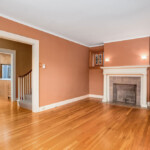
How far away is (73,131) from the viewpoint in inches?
102

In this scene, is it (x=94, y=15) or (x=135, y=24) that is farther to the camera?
(x=135, y=24)

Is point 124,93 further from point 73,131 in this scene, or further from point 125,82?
point 73,131

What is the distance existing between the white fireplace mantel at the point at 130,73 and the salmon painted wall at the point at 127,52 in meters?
0.30

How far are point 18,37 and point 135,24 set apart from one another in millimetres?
3434

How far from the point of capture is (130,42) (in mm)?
4918

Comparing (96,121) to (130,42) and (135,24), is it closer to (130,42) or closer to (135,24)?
(135,24)

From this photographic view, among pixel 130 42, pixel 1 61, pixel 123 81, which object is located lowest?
pixel 123 81

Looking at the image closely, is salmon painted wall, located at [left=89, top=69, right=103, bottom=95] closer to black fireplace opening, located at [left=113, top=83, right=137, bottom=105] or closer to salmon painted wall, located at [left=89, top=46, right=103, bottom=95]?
salmon painted wall, located at [left=89, top=46, right=103, bottom=95]

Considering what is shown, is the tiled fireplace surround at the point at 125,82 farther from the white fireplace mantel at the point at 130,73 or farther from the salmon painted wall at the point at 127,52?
the salmon painted wall at the point at 127,52

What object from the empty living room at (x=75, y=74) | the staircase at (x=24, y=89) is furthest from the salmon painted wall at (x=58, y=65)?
the staircase at (x=24, y=89)

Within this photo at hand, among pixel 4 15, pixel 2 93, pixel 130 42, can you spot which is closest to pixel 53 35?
pixel 4 15

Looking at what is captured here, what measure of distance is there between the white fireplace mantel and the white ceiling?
1.36 metres

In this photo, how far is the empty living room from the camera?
2.40m

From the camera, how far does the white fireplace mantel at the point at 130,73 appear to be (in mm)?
4508
